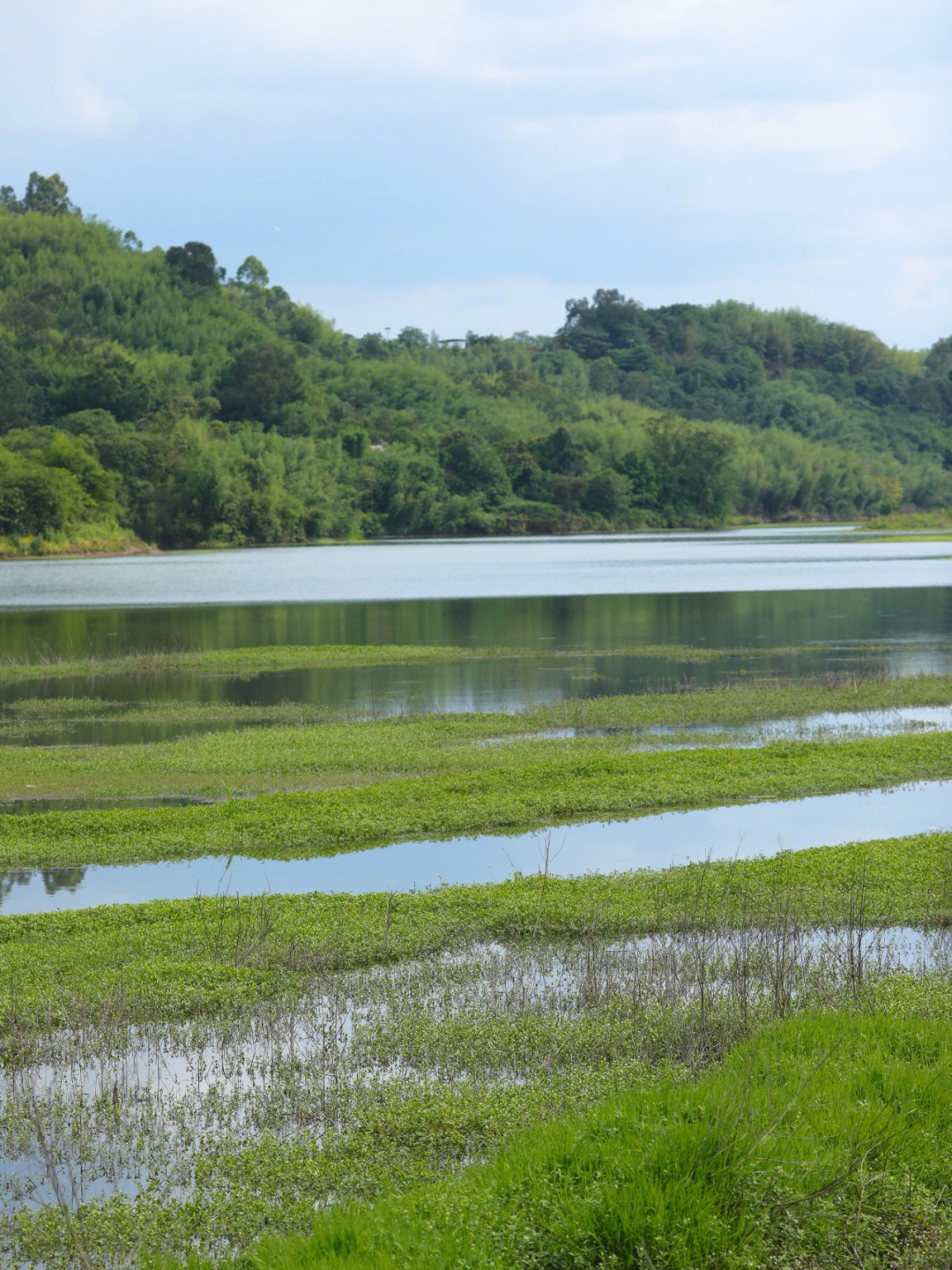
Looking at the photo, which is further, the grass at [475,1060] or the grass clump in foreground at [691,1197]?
the grass at [475,1060]

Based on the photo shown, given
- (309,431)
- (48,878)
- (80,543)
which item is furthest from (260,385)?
(48,878)

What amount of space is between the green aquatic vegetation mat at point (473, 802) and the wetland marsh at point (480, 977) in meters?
0.07

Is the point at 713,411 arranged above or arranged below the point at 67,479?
above

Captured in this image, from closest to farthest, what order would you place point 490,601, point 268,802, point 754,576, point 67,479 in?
point 268,802 → point 490,601 → point 754,576 → point 67,479

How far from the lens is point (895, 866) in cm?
1273

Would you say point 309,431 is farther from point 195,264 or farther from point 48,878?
point 48,878

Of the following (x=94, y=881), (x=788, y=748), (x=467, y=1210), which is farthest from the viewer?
(x=788, y=748)

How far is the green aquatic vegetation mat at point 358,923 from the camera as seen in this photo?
9609mm

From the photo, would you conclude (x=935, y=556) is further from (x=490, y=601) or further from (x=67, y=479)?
(x=67, y=479)

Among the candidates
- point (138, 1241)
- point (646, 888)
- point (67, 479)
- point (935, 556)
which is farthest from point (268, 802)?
point (67, 479)

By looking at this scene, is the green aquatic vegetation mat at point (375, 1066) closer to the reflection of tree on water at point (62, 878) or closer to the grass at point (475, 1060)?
the grass at point (475, 1060)

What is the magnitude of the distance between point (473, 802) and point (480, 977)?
6209mm

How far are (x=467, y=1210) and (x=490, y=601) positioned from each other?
1871 inches

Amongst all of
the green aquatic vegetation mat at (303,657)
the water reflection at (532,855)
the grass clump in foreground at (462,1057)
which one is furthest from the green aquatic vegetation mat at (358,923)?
the green aquatic vegetation mat at (303,657)
